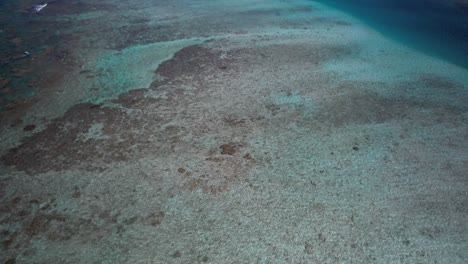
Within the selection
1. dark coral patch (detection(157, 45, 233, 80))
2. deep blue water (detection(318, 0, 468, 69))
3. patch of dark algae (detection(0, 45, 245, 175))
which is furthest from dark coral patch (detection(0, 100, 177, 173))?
deep blue water (detection(318, 0, 468, 69))

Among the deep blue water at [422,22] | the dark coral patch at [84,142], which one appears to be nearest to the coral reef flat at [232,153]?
the dark coral patch at [84,142]

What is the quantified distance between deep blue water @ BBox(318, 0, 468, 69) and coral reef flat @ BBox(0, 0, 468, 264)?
35 centimetres

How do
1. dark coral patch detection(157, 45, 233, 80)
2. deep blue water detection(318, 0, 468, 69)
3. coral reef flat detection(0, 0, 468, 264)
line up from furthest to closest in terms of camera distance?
1. deep blue water detection(318, 0, 468, 69)
2. dark coral patch detection(157, 45, 233, 80)
3. coral reef flat detection(0, 0, 468, 264)

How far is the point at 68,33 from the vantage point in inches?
200

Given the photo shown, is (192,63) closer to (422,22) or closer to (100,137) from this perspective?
(100,137)

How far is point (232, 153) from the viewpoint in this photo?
2488 mm

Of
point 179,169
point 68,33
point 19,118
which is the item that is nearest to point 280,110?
point 179,169

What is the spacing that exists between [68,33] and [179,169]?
14.0ft

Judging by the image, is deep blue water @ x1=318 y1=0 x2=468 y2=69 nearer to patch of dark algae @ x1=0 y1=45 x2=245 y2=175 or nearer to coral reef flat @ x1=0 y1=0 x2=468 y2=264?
coral reef flat @ x1=0 y1=0 x2=468 y2=264

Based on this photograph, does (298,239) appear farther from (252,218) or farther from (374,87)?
(374,87)

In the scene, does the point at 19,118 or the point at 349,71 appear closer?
the point at 19,118

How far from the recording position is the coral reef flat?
1820 mm

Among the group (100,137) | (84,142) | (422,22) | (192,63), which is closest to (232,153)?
(100,137)

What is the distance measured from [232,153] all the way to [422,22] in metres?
5.22
